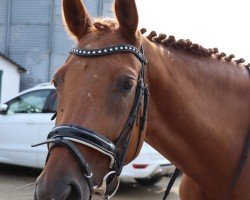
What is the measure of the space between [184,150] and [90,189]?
843 millimetres

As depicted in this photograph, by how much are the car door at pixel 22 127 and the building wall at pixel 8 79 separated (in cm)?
1103

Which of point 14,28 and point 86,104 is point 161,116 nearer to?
point 86,104

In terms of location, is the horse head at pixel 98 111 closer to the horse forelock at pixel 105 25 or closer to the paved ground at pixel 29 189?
the horse forelock at pixel 105 25

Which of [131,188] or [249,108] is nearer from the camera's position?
[249,108]

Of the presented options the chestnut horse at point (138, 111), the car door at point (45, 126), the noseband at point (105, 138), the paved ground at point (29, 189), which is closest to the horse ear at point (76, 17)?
the chestnut horse at point (138, 111)

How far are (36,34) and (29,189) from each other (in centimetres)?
1499

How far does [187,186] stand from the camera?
3.01 meters

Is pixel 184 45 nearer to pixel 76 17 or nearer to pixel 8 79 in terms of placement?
pixel 76 17

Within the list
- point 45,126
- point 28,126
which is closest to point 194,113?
point 45,126

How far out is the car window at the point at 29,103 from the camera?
839cm

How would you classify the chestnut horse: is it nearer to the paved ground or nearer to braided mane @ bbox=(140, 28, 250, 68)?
braided mane @ bbox=(140, 28, 250, 68)

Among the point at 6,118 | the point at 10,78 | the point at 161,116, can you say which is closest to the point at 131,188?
the point at 6,118

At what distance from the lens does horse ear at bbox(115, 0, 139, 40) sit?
2328mm

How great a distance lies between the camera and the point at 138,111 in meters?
2.30
